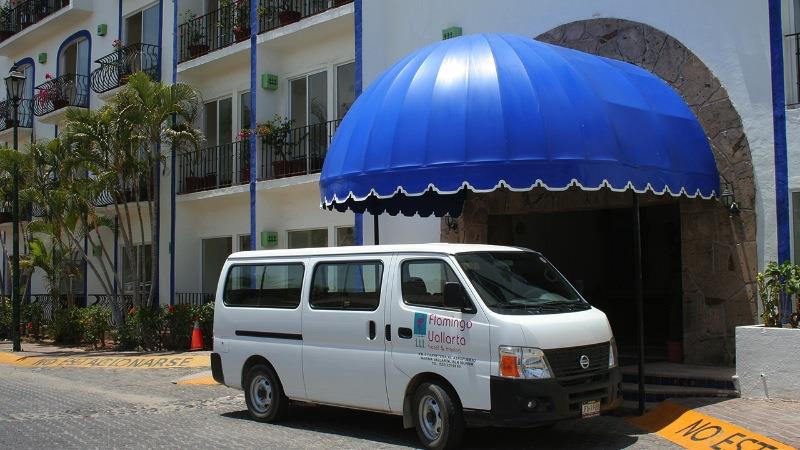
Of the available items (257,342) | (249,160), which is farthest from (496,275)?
(249,160)

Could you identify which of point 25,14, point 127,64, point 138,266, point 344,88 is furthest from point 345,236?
point 25,14

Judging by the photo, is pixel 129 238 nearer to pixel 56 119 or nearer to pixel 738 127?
pixel 56 119

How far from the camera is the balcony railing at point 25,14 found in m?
27.9

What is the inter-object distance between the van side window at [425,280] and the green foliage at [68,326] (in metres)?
14.9

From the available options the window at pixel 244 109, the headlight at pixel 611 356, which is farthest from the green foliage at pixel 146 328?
the headlight at pixel 611 356

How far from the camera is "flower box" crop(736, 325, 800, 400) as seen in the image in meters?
9.96

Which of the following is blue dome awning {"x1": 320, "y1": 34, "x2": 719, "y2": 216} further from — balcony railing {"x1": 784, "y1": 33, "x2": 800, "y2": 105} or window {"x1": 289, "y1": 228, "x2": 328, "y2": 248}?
window {"x1": 289, "y1": 228, "x2": 328, "y2": 248}

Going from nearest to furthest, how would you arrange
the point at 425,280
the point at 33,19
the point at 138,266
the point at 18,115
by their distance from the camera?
the point at 425,280
the point at 138,266
the point at 33,19
the point at 18,115

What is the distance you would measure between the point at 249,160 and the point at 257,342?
990 centimetres

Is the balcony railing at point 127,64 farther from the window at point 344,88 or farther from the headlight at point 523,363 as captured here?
the headlight at point 523,363

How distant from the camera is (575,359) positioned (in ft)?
27.0

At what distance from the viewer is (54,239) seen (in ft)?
72.2

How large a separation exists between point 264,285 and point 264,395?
1.34m

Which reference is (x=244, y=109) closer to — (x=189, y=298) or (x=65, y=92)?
(x=189, y=298)
